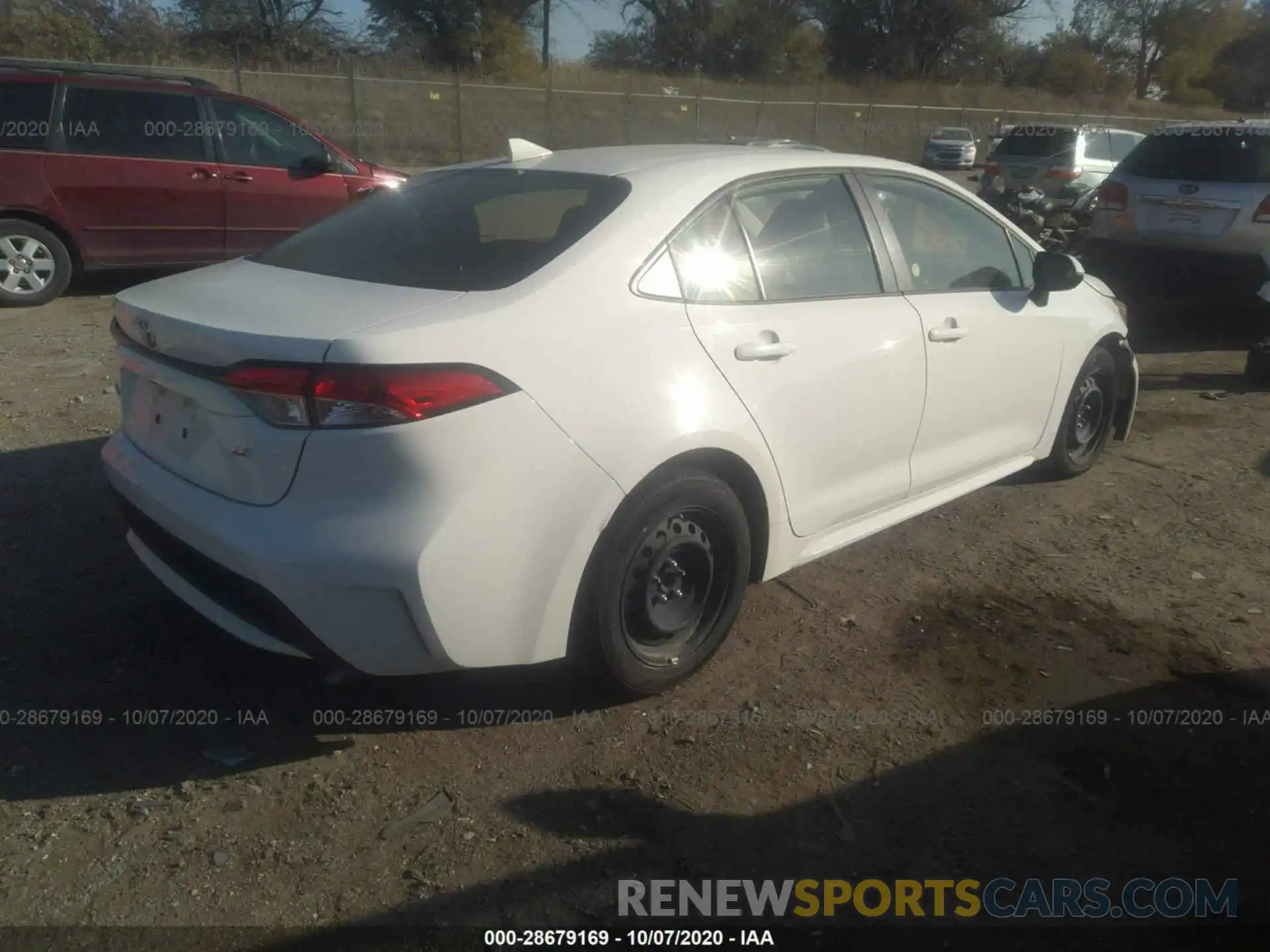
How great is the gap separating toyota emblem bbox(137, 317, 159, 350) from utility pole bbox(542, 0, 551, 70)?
48.0m

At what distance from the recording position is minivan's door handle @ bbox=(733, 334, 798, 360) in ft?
10.8

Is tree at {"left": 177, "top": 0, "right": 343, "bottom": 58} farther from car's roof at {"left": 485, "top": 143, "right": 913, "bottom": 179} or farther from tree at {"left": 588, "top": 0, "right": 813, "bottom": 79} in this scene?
car's roof at {"left": 485, "top": 143, "right": 913, "bottom": 179}

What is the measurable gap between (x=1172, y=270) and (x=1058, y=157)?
9.60 metres

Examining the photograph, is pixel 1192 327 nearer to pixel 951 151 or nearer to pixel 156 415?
pixel 156 415

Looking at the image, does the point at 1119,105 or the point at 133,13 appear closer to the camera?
the point at 133,13

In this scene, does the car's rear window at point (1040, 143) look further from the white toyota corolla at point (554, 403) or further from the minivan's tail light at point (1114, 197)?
the white toyota corolla at point (554, 403)

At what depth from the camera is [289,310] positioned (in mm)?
2855

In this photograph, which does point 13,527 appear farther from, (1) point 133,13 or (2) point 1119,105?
(2) point 1119,105

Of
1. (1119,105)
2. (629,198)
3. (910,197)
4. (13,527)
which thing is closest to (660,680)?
(629,198)

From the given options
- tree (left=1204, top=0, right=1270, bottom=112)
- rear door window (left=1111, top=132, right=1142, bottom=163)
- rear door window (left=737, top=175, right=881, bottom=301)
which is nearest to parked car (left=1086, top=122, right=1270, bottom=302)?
rear door window (left=737, top=175, right=881, bottom=301)

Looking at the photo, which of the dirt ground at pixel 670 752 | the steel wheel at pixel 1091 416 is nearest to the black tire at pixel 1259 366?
the steel wheel at pixel 1091 416

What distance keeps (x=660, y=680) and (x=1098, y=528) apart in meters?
2.52

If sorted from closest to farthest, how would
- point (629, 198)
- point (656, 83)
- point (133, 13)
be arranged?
point (629, 198) → point (133, 13) → point (656, 83)

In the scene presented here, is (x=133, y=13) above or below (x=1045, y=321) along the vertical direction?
above
